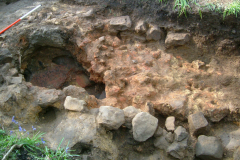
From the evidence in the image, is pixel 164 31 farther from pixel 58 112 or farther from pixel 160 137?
pixel 58 112

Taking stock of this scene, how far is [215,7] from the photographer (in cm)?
312

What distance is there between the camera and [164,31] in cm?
354

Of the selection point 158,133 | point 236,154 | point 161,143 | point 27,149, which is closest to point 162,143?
point 161,143

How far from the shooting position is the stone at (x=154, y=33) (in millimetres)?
3449

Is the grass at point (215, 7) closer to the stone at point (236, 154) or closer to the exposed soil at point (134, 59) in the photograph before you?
the exposed soil at point (134, 59)

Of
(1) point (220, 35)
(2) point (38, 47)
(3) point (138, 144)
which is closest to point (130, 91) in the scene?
(3) point (138, 144)

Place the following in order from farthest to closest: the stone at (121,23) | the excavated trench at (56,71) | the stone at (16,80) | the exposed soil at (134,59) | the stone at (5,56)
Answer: the excavated trench at (56,71) → the stone at (121,23) → the stone at (5,56) → the stone at (16,80) → the exposed soil at (134,59)

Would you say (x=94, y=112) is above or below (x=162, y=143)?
above

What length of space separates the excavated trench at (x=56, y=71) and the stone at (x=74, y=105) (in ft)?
4.06

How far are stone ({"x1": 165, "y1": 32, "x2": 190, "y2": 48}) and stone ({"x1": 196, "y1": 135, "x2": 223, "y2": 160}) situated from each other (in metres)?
1.53

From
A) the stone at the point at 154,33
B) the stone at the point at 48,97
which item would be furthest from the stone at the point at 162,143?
the stone at the point at 154,33

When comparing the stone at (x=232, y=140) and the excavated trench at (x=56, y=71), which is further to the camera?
the excavated trench at (x=56, y=71)

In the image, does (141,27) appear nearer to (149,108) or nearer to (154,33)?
(154,33)

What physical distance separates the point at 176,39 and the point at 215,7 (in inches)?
27.5
